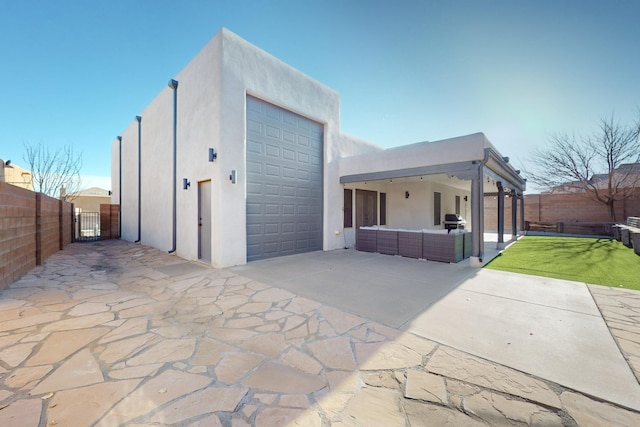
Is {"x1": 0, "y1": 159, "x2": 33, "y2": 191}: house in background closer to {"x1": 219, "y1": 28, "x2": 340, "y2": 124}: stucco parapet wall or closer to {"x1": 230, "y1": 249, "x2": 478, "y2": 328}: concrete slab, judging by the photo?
{"x1": 219, "y1": 28, "x2": 340, "y2": 124}: stucco parapet wall

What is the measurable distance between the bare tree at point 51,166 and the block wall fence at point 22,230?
952 centimetres

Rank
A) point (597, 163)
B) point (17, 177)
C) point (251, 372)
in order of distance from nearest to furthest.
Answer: point (251, 372) → point (17, 177) → point (597, 163)

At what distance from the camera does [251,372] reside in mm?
2305

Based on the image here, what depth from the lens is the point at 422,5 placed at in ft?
22.8

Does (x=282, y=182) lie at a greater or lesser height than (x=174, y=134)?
lesser

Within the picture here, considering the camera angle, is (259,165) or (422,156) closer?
(259,165)

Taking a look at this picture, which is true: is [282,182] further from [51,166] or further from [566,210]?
[566,210]

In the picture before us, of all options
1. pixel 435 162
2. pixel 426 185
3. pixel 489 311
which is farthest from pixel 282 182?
pixel 426 185

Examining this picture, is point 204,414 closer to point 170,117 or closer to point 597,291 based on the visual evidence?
point 597,291

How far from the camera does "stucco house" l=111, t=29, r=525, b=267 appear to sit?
6652mm

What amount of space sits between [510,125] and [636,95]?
556 cm

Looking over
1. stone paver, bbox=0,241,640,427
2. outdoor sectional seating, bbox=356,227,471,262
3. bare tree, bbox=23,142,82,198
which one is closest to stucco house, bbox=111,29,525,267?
outdoor sectional seating, bbox=356,227,471,262

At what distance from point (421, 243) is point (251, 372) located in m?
6.41

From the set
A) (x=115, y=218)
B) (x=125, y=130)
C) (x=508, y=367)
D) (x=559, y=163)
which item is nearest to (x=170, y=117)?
(x=125, y=130)
